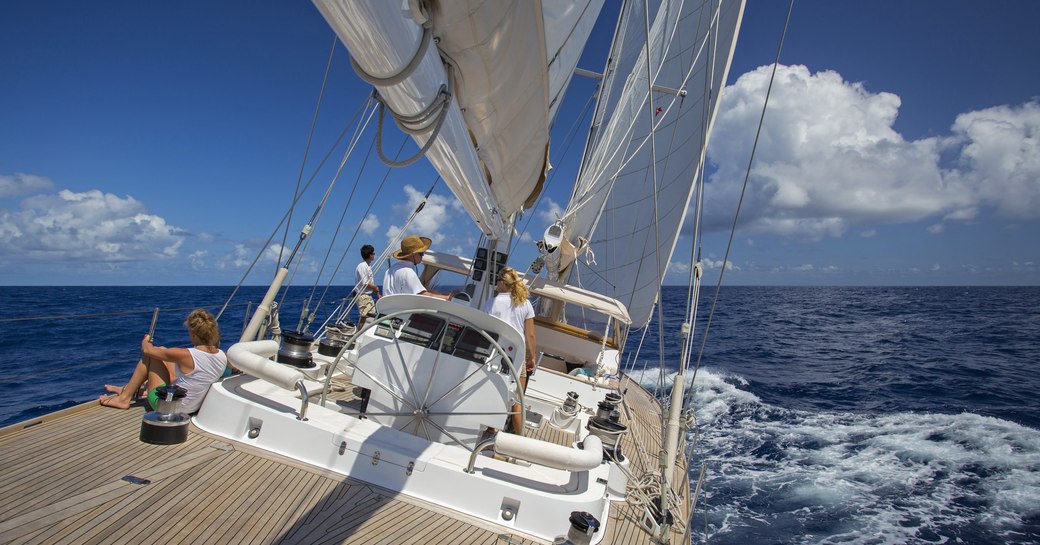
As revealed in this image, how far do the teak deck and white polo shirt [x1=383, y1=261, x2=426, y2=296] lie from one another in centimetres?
263

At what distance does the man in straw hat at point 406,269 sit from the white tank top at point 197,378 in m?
2.17

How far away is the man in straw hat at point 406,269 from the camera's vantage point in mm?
5680

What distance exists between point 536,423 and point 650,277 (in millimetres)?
7362

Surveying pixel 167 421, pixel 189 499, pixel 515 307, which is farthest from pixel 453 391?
pixel 167 421

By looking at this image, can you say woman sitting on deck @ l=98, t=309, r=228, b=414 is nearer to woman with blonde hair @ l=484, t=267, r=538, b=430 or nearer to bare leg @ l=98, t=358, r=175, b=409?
bare leg @ l=98, t=358, r=175, b=409

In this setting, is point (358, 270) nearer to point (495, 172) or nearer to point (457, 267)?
point (457, 267)

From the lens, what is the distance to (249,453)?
339 centimetres

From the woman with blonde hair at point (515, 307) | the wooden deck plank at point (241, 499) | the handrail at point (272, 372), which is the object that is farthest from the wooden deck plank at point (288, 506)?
the woman with blonde hair at point (515, 307)

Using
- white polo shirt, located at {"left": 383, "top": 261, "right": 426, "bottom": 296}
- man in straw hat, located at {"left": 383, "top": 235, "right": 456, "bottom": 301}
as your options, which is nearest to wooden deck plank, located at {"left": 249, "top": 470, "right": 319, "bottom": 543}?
man in straw hat, located at {"left": 383, "top": 235, "right": 456, "bottom": 301}

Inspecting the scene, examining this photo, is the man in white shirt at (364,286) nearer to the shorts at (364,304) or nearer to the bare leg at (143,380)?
the shorts at (364,304)

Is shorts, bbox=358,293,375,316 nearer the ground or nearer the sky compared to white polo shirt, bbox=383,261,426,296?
nearer the ground

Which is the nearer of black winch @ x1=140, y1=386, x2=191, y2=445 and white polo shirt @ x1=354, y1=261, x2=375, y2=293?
black winch @ x1=140, y1=386, x2=191, y2=445

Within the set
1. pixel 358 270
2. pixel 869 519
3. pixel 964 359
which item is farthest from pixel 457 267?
pixel 964 359

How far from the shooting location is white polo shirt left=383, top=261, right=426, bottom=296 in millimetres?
5816
